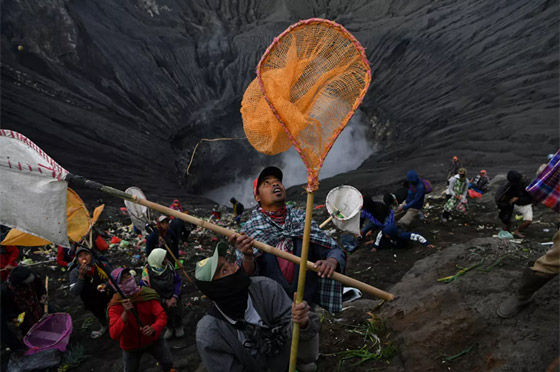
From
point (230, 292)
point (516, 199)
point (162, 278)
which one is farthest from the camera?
point (516, 199)

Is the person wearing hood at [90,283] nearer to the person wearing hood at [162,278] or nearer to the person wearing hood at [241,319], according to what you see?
the person wearing hood at [162,278]

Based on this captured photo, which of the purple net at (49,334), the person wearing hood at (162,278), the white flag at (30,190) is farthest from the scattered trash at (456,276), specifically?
the purple net at (49,334)

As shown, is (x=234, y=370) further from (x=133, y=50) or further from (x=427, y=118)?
(x=133, y=50)

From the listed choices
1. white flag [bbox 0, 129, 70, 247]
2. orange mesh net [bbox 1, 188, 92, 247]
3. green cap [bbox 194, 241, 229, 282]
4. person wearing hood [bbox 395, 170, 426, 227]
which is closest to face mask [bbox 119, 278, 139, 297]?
orange mesh net [bbox 1, 188, 92, 247]

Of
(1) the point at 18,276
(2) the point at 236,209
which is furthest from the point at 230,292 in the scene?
(2) the point at 236,209

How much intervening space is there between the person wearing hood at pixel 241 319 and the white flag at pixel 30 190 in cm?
95

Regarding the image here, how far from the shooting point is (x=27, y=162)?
73.0 inches

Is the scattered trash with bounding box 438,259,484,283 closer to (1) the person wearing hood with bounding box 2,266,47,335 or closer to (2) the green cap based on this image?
(2) the green cap

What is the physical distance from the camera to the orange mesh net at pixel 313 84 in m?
2.00

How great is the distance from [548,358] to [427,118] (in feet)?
54.0

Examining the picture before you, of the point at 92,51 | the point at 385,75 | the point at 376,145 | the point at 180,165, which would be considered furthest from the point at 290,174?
the point at 92,51

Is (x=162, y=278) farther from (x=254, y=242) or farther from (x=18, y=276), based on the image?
(x=254, y=242)

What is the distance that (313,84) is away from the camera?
2.18m

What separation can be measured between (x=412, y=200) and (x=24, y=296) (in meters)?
6.22
